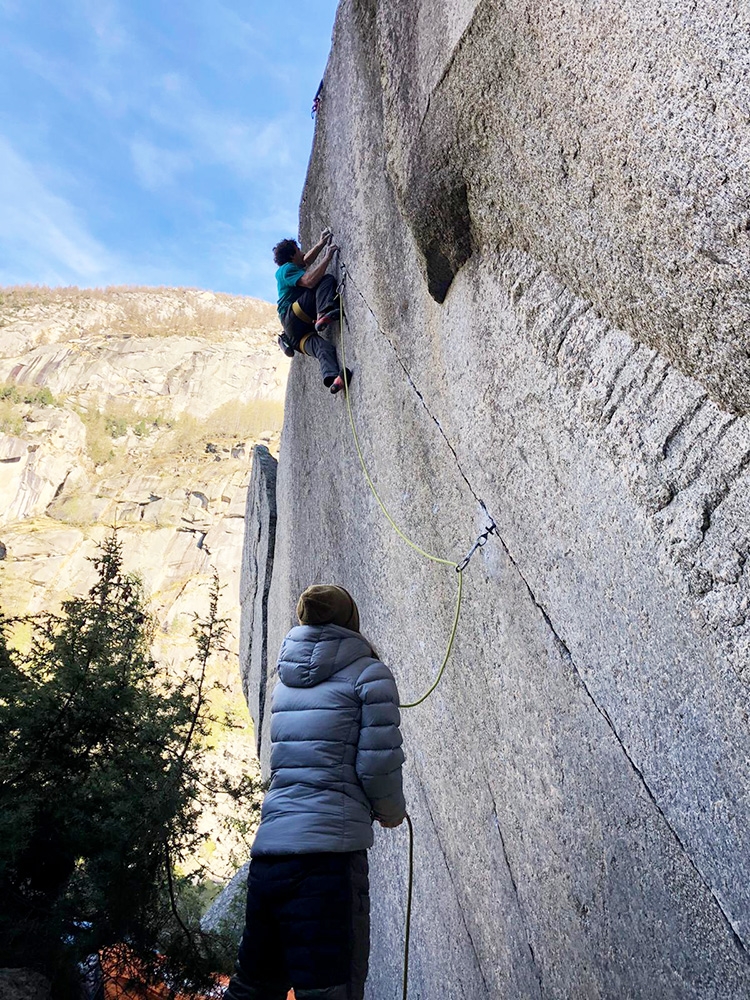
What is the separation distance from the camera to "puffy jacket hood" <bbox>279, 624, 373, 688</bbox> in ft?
8.36

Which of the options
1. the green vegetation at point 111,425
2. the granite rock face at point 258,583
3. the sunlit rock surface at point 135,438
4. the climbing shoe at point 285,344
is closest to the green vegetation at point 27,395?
the sunlit rock surface at point 135,438

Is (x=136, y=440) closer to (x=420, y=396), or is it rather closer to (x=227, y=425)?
(x=227, y=425)

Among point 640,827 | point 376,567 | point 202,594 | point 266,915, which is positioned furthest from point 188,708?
point 202,594

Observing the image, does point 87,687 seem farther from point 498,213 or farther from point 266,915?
point 498,213

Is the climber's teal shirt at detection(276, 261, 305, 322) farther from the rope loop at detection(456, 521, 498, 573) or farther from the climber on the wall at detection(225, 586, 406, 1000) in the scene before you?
the climber on the wall at detection(225, 586, 406, 1000)

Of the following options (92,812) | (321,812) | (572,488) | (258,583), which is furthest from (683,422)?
(258,583)

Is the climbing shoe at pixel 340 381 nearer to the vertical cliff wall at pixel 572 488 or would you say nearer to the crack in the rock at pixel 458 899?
the vertical cliff wall at pixel 572 488

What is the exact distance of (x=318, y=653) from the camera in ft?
8.40

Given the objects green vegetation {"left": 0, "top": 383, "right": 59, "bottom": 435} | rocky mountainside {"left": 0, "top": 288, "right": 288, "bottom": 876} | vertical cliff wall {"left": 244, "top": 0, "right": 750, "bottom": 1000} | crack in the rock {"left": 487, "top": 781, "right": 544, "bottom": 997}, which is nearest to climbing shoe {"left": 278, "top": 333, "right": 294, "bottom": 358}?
vertical cliff wall {"left": 244, "top": 0, "right": 750, "bottom": 1000}

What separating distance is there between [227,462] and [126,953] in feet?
93.1

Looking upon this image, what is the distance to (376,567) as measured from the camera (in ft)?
13.9

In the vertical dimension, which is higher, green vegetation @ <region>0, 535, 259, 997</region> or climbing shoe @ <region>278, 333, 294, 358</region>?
climbing shoe @ <region>278, 333, 294, 358</region>

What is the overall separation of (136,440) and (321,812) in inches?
1369

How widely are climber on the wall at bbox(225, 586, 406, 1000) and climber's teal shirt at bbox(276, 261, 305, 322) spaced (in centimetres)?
355
